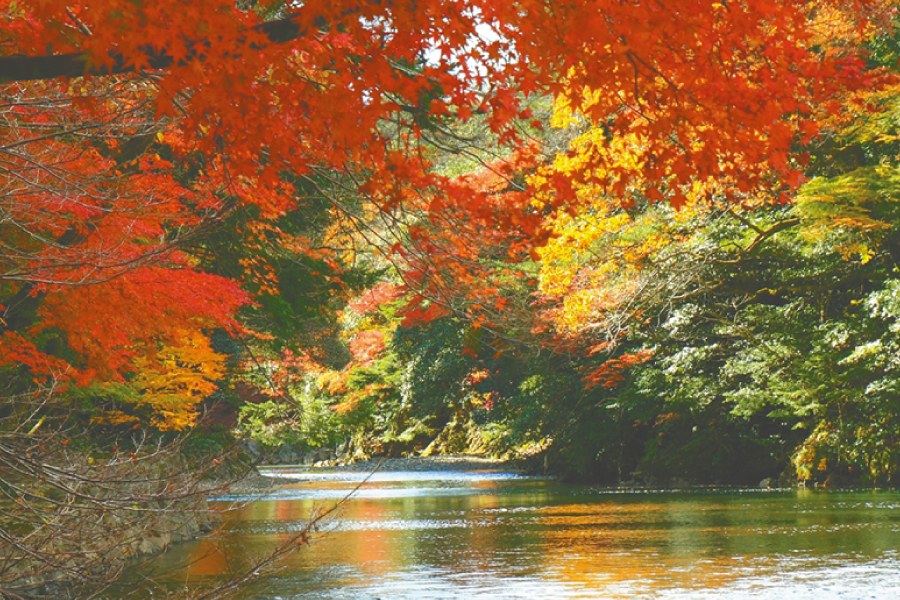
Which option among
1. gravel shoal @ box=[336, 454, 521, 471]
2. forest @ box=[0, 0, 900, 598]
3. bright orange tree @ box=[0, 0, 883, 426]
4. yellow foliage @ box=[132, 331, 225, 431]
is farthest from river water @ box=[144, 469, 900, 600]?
gravel shoal @ box=[336, 454, 521, 471]

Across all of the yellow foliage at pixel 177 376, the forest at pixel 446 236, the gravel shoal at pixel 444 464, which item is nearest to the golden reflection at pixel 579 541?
the forest at pixel 446 236

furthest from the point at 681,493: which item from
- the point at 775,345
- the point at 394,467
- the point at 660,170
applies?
the point at 394,467

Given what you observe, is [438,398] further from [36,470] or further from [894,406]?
[36,470]

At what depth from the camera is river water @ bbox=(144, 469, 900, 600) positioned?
9.09 m

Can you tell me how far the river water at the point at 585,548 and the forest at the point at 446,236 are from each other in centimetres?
169

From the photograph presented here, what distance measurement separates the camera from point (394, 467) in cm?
3716

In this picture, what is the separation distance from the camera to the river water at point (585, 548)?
9094 millimetres

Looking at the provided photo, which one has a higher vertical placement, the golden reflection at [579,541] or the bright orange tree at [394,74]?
the bright orange tree at [394,74]

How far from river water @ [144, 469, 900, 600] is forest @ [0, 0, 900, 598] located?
169cm

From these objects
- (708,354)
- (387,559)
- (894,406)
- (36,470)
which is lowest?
(387,559)

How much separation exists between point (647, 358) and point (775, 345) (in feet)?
10.8

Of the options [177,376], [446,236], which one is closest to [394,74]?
[446,236]

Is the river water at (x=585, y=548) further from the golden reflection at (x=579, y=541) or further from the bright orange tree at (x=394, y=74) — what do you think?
the bright orange tree at (x=394, y=74)

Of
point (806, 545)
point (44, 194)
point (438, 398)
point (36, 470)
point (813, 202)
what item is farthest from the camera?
point (438, 398)
